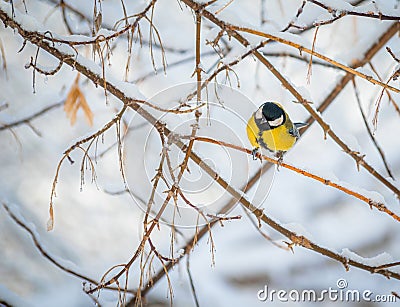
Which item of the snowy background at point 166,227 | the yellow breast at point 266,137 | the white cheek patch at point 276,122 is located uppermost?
the snowy background at point 166,227

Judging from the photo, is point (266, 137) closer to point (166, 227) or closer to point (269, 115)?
point (269, 115)

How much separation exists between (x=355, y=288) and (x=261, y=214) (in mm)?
971

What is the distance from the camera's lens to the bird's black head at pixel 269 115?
98 centimetres

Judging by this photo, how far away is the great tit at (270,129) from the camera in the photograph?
3.21ft

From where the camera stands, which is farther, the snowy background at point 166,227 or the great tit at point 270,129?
the snowy background at point 166,227

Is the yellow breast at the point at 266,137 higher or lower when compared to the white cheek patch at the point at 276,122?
lower

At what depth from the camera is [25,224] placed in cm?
117

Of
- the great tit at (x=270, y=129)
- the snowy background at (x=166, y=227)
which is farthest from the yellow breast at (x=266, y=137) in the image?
the snowy background at (x=166, y=227)

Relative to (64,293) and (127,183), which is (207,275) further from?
(127,183)

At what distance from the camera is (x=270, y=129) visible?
0.98m

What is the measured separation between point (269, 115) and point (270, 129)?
0.03 meters

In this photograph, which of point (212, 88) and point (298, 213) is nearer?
point (212, 88)

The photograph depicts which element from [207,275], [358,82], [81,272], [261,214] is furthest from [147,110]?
[358,82]

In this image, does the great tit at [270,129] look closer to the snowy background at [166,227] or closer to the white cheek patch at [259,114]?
the white cheek patch at [259,114]
